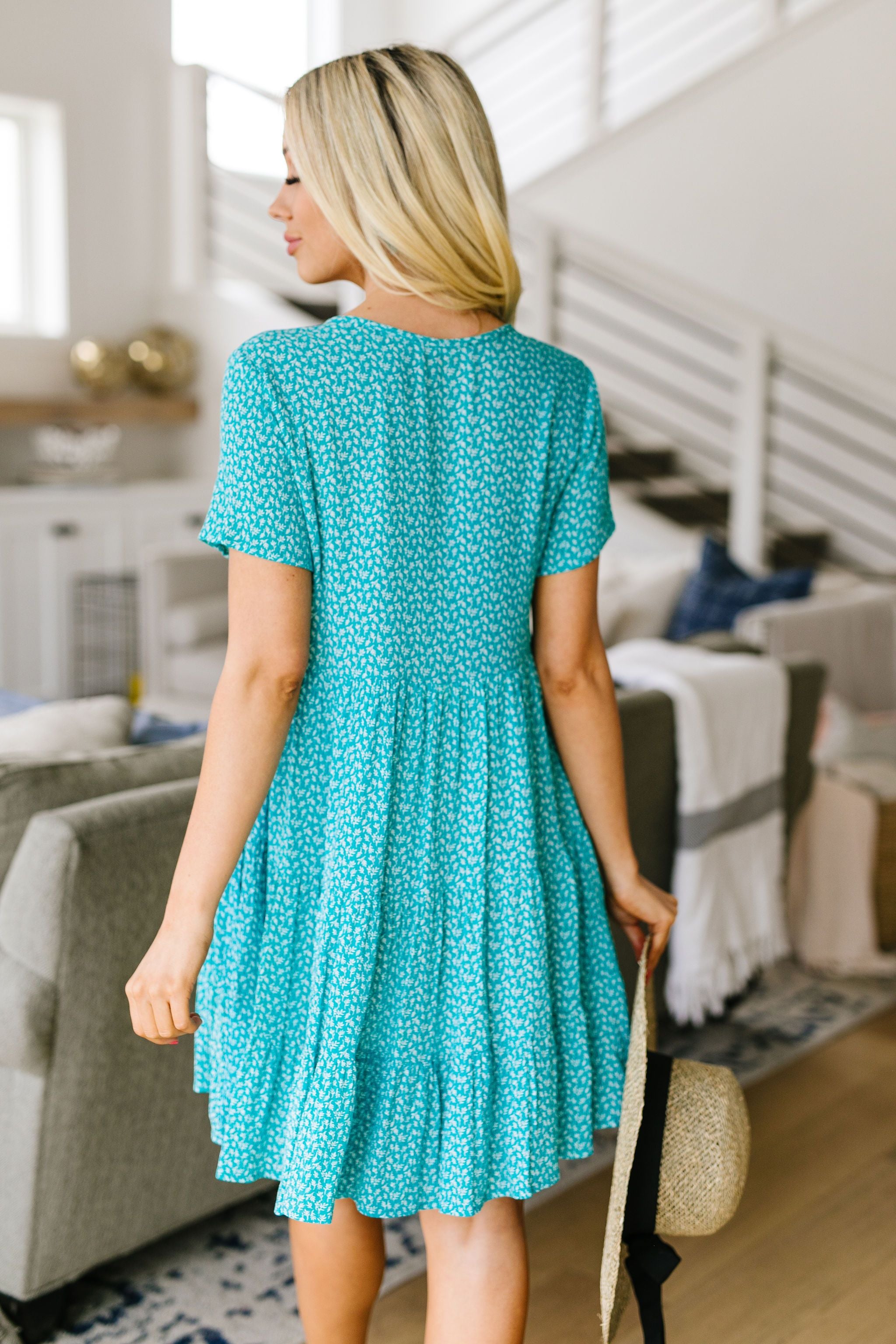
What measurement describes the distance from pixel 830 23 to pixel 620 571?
275 cm

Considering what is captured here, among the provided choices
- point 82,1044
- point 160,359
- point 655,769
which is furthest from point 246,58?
point 82,1044

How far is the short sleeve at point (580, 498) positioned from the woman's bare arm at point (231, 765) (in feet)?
0.83

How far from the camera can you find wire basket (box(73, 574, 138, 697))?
5.63 meters

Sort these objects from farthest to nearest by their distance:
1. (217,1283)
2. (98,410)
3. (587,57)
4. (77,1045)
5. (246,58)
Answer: (246,58) → (587,57) → (98,410) → (217,1283) → (77,1045)

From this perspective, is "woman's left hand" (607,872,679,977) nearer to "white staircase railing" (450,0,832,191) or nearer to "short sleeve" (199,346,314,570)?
"short sleeve" (199,346,314,570)

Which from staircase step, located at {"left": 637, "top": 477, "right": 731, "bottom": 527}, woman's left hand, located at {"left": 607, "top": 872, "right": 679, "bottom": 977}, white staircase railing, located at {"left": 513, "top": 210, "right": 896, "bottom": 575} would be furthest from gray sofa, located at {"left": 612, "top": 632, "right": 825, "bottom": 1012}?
staircase step, located at {"left": 637, "top": 477, "right": 731, "bottom": 527}

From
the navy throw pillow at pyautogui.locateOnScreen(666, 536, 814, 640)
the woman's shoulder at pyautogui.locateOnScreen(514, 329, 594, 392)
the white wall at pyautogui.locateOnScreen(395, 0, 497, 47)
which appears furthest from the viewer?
the white wall at pyautogui.locateOnScreen(395, 0, 497, 47)

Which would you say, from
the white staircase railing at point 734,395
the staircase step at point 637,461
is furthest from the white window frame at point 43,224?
the staircase step at point 637,461

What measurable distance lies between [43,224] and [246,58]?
1.76 meters

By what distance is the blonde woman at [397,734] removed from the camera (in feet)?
3.50

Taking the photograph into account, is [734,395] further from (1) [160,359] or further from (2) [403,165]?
(2) [403,165]

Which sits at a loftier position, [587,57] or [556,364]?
[587,57]

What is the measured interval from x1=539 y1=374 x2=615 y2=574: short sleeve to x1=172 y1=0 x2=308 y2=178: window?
19.9 ft

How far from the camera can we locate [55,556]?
5.50 meters
